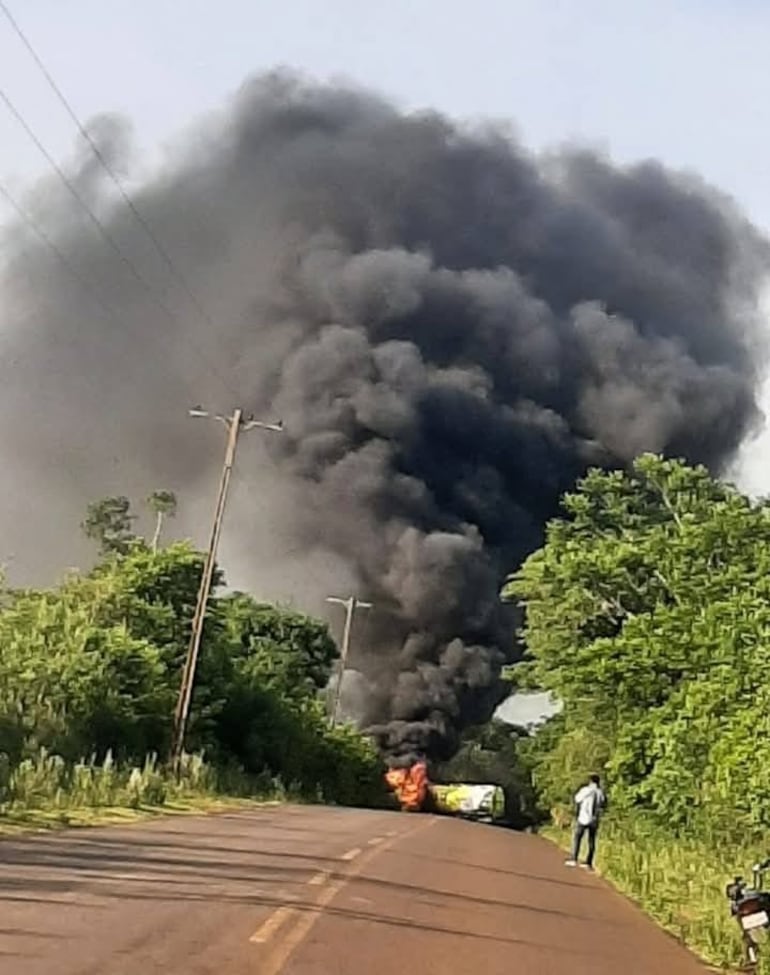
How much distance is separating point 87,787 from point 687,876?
11041mm

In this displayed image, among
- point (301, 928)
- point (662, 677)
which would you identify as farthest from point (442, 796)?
point (301, 928)

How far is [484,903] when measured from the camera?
15984 millimetres

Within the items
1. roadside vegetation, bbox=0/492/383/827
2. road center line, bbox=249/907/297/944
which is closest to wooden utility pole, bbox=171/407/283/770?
roadside vegetation, bbox=0/492/383/827

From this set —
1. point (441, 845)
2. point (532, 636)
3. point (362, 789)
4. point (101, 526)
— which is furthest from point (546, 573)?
point (101, 526)

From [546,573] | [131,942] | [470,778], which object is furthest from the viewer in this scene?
[470,778]

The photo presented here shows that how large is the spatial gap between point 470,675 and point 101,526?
1800 cm

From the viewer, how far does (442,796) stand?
6078 cm

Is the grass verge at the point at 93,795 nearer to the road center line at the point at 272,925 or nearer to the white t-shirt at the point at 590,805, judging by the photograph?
the white t-shirt at the point at 590,805

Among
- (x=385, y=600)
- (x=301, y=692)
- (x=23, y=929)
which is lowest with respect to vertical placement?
(x=23, y=929)

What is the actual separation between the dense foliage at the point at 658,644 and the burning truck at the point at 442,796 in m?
3.27

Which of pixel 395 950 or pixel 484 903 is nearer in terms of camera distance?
pixel 395 950

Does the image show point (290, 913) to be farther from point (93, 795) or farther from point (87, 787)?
point (87, 787)

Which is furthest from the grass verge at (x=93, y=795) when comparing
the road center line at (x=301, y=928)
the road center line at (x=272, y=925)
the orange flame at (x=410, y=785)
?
the orange flame at (x=410, y=785)

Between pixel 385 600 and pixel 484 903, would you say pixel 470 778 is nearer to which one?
pixel 385 600
